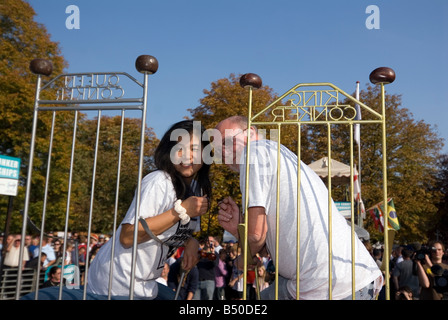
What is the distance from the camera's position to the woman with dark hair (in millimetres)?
2363

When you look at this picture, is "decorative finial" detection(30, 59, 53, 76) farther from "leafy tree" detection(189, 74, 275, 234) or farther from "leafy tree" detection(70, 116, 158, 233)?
"leafy tree" detection(70, 116, 158, 233)

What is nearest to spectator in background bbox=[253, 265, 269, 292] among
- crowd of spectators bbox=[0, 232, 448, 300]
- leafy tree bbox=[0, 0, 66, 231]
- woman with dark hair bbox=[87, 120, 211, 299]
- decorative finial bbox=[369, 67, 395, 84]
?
crowd of spectators bbox=[0, 232, 448, 300]

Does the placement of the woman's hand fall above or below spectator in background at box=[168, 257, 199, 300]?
above

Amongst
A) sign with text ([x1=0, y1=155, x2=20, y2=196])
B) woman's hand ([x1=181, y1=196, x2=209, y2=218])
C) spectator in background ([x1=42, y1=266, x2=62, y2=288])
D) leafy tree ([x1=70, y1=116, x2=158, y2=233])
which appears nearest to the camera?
woman's hand ([x1=181, y1=196, x2=209, y2=218])

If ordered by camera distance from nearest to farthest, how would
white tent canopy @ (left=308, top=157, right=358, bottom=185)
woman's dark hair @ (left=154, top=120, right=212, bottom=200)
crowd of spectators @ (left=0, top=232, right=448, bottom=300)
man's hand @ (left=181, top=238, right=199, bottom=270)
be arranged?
woman's dark hair @ (left=154, top=120, right=212, bottom=200) < man's hand @ (left=181, top=238, right=199, bottom=270) < crowd of spectators @ (left=0, top=232, right=448, bottom=300) < white tent canopy @ (left=308, top=157, right=358, bottom=185)

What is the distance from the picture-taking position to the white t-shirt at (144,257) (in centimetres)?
241

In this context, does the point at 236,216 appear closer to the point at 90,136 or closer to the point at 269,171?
the point at 269,171

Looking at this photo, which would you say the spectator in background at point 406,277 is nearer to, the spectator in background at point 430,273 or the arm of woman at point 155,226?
the spectator in background at point 430,273

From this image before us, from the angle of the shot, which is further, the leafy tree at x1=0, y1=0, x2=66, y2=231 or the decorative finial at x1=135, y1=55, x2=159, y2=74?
the leafy tree at x1=0, y1=0, x2=66, y2=231

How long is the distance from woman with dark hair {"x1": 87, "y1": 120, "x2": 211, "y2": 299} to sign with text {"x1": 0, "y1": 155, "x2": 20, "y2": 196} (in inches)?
253

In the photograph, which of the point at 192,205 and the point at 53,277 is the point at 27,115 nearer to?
the point at 53,277
